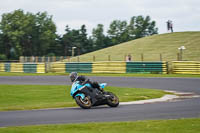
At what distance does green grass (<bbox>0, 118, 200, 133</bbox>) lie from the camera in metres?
9.15

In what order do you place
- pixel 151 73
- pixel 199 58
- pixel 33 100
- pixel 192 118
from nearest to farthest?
pixel 192 118 < pixel 33 100 < pixel 151 73 < pixel 199 58

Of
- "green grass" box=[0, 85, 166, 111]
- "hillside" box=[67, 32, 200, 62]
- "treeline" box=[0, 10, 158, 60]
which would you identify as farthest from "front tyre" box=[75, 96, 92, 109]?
"treeline" box=[0, 10, 158, 60]

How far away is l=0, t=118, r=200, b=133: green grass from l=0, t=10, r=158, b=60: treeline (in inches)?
3272

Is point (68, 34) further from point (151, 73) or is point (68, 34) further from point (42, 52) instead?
point (151, 73)

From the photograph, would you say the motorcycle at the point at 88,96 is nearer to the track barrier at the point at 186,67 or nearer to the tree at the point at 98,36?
the track barrier at the point at 186,67

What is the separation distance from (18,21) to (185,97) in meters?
96.4

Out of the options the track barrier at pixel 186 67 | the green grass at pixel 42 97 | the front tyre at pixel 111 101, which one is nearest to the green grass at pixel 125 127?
the front tyre at pixel 111 101

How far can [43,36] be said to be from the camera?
11475cm

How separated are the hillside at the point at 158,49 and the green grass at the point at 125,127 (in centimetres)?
4643

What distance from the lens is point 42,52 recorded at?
378ft

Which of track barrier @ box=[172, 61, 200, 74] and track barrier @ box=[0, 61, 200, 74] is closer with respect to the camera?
track barrier @ box=[172, 61, 200, 74]

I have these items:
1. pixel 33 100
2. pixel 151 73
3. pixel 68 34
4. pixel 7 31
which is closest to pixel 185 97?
pixel 33 100

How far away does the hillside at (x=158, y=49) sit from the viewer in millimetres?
60656

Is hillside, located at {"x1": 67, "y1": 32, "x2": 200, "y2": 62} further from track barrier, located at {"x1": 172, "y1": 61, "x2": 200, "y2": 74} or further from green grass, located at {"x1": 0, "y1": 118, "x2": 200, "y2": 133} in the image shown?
green grass, located at {"x1": 0, "y1": 118, "x2": 200, "y2": 133}
